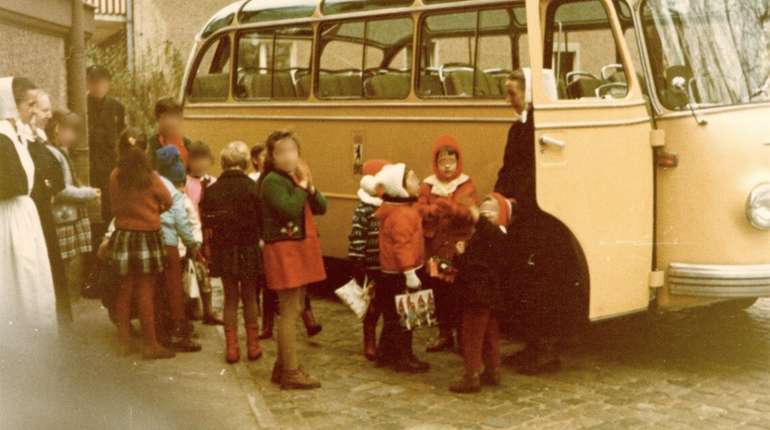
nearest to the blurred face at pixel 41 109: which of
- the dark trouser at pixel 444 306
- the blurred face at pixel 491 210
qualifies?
the blurred face at pixel 491 210

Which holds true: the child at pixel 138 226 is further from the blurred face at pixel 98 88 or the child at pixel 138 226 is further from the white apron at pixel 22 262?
the blurred face at pixel 98 88

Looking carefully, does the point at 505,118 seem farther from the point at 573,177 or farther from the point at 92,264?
the point at 92,264

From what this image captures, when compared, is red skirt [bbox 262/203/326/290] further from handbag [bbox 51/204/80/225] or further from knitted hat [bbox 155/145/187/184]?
handbag [bbox 51/204/80/225]

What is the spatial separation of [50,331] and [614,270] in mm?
3543

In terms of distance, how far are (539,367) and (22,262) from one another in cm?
357

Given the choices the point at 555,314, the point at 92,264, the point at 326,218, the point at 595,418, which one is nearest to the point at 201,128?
the point at 326,218

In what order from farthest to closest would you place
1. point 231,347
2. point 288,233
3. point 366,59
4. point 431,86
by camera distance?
point 366,59
point 431,86
point 231,347
point 288,233

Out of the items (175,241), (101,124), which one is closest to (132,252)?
(175,241)

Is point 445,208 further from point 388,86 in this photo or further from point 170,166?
point 388,86

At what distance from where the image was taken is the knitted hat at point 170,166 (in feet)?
30.9

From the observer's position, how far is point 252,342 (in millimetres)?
9008

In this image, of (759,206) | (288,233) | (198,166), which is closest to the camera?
(288,233)

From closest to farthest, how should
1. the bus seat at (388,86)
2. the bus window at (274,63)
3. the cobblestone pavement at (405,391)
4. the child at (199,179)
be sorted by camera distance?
the cobblestone pavement at (405,391) < the child at (199,179) < the bus seat at (388,86) < the bus window at (274,63)

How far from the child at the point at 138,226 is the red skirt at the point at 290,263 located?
1.05 metres
